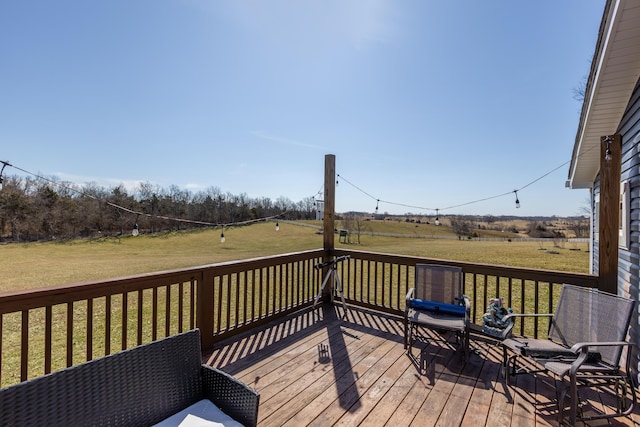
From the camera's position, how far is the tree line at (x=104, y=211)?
Result: 15.0 metres

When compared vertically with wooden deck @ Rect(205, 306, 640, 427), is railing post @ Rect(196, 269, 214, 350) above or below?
above

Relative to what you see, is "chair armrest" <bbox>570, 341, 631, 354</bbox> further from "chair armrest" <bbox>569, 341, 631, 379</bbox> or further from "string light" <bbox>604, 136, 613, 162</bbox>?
"string light" <bbox>604, 136, 613, 162</bbox>

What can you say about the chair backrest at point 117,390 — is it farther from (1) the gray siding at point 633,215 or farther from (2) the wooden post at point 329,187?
(1) the gray siding at point 633,215

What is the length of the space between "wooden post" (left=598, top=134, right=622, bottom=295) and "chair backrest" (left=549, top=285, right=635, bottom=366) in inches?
16.4

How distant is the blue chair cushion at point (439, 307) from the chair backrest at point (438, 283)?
0.57 ft

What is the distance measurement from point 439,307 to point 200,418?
2737 millimetres

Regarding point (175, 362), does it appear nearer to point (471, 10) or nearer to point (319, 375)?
point (319, 375)

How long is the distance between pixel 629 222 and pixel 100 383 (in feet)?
15.3

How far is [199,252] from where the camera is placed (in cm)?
2019

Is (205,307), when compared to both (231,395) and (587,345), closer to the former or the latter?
(231,395)

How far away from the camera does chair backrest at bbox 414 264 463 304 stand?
3.50 meters

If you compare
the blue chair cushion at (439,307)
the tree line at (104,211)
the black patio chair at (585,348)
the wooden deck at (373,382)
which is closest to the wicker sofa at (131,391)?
the wooden deck at (373,382)

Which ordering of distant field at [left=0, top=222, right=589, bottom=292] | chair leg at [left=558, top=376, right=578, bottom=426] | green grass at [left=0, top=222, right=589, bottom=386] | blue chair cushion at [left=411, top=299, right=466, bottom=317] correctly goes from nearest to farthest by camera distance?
chair leg at [left=558, top=376, right=578, bottom=426] → blue chair cushion at [left=411, top=299, right=466, bottom=317] → green grass at [left=0, top=222, right=589, bottom=386] → distant field at [left=0, top=222, right=589, bottom=292]

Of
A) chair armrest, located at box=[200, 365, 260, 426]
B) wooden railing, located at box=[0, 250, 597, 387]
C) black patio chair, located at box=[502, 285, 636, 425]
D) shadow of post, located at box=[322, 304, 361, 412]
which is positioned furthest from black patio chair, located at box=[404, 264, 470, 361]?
chair armrest, located at box=[200, 365, 260, 426]
